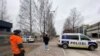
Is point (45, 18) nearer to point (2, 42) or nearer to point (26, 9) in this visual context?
point (26, 9)

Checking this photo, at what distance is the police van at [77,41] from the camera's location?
93.2 feet

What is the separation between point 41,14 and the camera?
4275 centimetres

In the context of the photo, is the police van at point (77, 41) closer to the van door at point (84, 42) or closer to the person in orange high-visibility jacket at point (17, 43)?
the van door at point (84, 42)

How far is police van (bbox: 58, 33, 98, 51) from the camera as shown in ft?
93.2

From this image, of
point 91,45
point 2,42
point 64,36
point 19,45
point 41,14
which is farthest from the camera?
point 41,14

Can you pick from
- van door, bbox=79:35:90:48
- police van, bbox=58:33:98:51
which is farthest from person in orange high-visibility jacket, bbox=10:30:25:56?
van door, bbox=79:35:90:48

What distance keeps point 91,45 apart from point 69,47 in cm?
331

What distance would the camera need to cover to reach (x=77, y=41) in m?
29.0

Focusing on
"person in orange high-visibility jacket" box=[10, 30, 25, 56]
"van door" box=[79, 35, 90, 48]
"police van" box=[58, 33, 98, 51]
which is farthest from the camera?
"van door" box=[79, 35, 90, 48]

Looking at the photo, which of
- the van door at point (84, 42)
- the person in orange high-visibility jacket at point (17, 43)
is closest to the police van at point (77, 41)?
the van door at point (84, 42)

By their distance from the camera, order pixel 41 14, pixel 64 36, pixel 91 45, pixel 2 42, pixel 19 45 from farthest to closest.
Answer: pixel 41 14, pixel 64 36, pixel 91 45, pixel 2 42, pixel 19 45

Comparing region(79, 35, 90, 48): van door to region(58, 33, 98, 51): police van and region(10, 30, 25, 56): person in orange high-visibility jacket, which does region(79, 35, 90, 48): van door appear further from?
region(10, 30, 25, 56): person in orange high-visibility jacket

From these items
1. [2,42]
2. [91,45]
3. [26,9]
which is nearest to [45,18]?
[26,9]

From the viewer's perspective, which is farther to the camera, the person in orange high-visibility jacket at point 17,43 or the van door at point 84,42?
the van door at point 84,42
